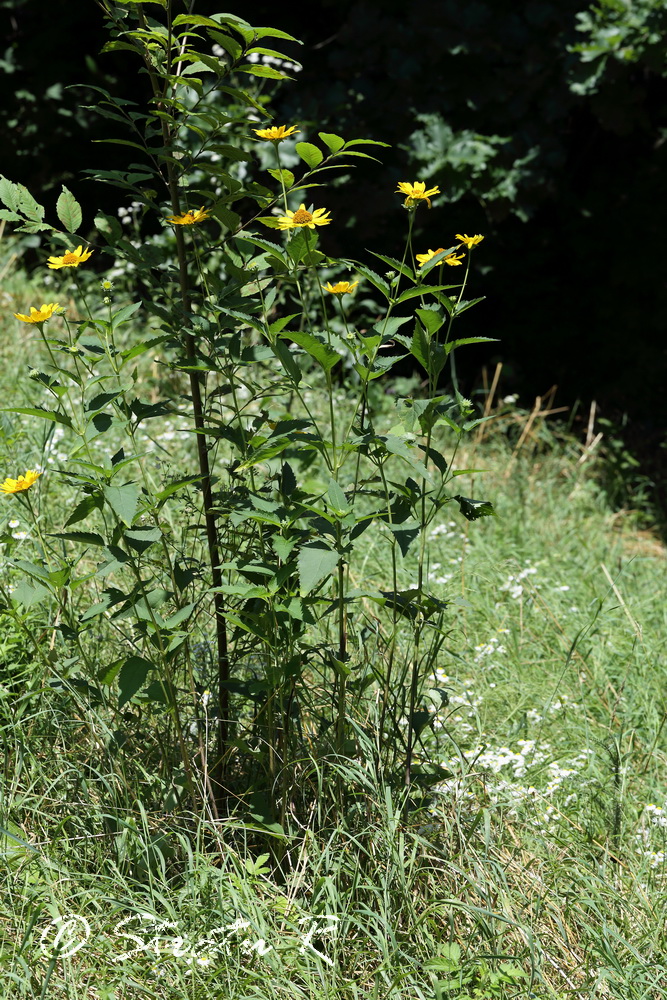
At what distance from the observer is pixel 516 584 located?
330 cm

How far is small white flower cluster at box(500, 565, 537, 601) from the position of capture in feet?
10.2

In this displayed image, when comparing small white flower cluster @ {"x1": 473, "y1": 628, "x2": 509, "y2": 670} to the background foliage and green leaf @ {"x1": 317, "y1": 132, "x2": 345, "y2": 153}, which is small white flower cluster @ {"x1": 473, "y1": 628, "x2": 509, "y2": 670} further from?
the background foliage

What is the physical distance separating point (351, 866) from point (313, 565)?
0.61 metres

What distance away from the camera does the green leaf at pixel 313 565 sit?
57.8 inches

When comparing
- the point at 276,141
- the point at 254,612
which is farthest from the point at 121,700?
the point at 276,141

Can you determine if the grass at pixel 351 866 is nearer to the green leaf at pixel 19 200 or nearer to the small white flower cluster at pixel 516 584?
the green leaf at pixel 19 200

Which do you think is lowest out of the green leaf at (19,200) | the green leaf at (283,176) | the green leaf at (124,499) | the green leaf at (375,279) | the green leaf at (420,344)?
the green leaf at (124,499)

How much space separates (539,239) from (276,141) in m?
4.41

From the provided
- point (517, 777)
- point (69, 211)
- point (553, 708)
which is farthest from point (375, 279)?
point (553, 708)

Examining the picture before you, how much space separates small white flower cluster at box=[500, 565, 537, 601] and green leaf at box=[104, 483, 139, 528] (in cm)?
178

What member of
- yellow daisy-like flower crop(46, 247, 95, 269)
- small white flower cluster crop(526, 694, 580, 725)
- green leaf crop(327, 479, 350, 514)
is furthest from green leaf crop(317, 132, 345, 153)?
small white flower cluster crop(526, 694, 580, 725)

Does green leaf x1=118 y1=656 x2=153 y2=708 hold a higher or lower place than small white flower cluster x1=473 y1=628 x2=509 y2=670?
higher

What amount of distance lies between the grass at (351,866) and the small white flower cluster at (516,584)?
0.62 meters

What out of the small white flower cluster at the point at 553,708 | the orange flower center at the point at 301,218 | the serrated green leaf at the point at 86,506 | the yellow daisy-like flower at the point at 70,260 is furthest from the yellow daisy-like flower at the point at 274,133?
the small white flower cluster at the point at 553,708
